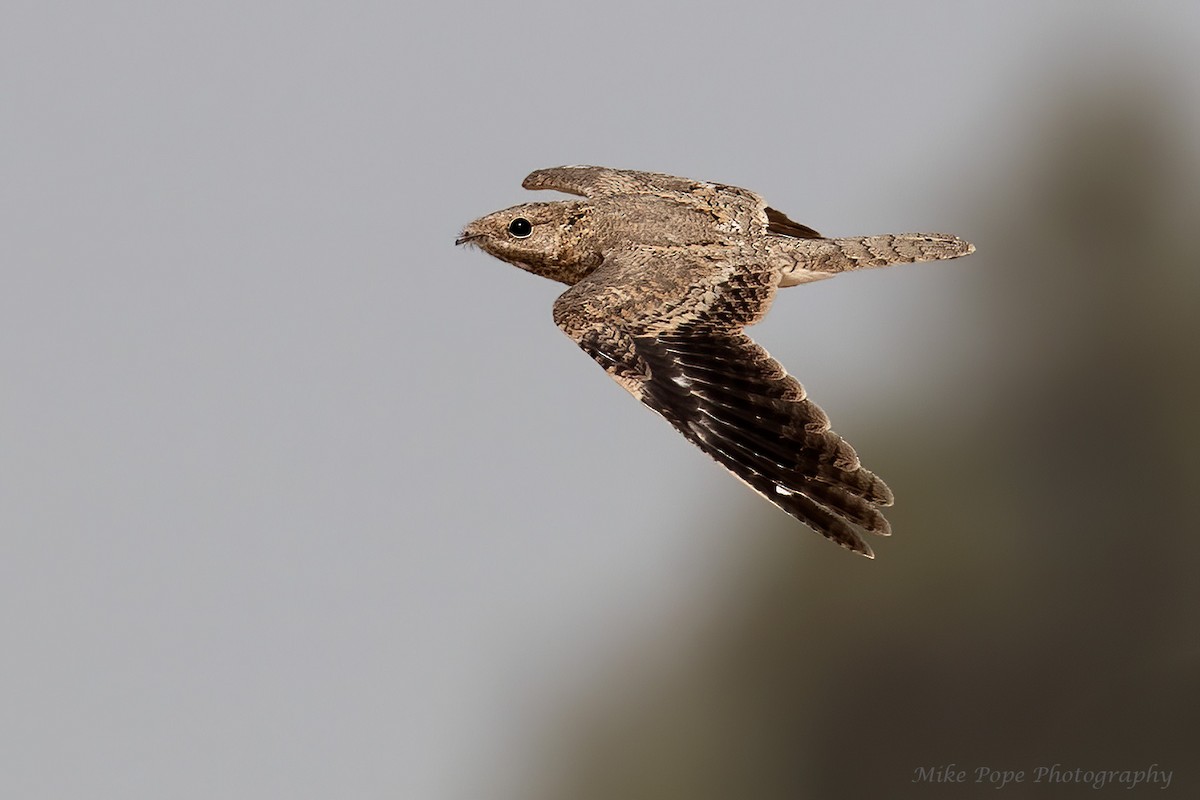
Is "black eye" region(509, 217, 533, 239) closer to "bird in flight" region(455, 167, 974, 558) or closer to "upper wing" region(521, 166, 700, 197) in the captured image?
"bird in flight" region(455, 167, 974, 558)

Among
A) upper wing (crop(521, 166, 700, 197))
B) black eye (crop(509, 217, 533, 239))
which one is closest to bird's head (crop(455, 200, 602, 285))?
black eye (crop(509, 217, 533, 239))

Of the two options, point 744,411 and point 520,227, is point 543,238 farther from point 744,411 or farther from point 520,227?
point 744,411

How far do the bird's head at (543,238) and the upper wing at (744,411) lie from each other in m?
1.35

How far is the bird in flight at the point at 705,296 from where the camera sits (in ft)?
26.5

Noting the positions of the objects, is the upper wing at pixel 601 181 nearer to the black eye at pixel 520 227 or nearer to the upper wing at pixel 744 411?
the black eye at pixel 520 227

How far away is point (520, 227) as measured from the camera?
10.4 m

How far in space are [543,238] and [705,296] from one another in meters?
1.49

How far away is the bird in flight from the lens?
26.5 ft

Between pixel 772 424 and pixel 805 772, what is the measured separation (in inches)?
429

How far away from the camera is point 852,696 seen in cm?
1864

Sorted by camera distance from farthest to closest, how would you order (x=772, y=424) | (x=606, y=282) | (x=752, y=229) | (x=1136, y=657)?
(x=1136, y=657) < (x=752, y=229) < (x=606, y=282) < (x=772, y=424)

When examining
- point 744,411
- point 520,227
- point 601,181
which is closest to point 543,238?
point 520,227

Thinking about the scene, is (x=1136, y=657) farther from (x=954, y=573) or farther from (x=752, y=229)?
(x=752, y=229)

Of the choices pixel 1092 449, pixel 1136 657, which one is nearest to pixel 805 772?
pixel 1136 657
